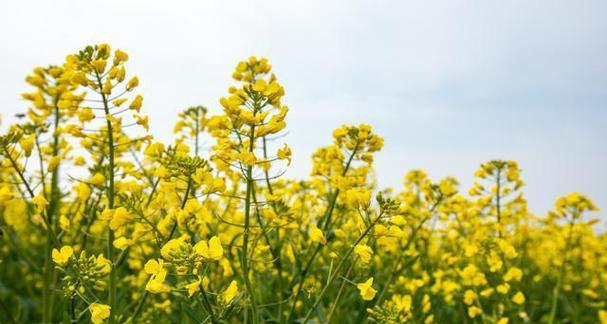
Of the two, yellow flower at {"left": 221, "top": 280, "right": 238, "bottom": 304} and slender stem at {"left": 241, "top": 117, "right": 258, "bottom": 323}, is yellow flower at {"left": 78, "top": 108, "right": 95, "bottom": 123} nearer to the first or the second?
slender stem at {"left": 241, "top": 117, "right": 258, "bottom": 323}

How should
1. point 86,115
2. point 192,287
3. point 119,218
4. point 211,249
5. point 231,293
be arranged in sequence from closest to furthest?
1. point 192,287
2. point 211,249
3. point 231,293
4. point 119,218
5. point 86,115

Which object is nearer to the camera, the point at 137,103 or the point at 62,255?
the point at 62,255

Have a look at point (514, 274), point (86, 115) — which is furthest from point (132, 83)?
point (514, 274)

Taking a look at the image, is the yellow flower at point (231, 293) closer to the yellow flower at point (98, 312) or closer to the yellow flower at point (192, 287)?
the yellow flower at point (192, 287)

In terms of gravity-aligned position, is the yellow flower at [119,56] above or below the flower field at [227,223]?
above

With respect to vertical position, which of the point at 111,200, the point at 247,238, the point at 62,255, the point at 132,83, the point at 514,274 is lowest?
the point at 514,274

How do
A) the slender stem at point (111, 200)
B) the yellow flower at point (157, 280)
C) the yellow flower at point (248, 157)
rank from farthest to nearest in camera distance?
the slender stem at point (111, 200) < the yellow flower at point (248, 157) < the yellow flower at point (157, 280)

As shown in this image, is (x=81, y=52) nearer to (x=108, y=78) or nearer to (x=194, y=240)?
(x=108, y=78)

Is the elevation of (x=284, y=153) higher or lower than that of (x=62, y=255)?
higher

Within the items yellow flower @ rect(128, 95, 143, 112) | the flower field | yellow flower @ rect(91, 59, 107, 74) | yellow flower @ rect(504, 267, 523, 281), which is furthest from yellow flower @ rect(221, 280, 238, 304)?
yellow flower @ rect(504, 267, 523, 281)

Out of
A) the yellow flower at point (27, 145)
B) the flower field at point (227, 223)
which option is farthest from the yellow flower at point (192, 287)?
the yellow flower at point (27, 145)

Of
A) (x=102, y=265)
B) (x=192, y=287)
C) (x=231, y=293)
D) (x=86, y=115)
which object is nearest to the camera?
(x=192, y=287)

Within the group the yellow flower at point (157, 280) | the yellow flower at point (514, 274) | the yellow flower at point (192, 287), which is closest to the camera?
the yellow flower at point (192, 287)

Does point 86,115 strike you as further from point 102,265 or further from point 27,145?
point 102,265
